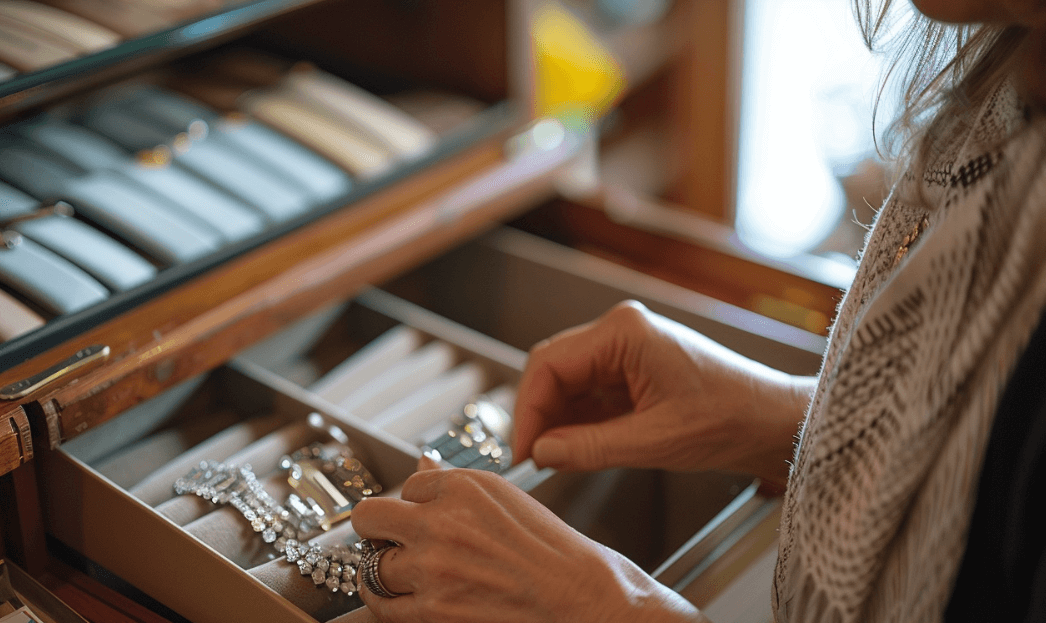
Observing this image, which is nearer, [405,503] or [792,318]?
[405,503]

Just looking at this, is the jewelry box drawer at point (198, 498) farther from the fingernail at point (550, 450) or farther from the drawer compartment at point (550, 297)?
the drawer compartment at point (550, 297)

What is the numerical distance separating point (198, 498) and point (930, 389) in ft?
1.70

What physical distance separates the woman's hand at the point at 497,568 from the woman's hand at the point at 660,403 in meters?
0.12

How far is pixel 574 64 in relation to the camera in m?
1.58

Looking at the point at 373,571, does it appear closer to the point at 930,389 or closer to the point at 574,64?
the point at 930,389

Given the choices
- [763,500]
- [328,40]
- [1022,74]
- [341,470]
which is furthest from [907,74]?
[328,40]

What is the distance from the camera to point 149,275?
741 mm

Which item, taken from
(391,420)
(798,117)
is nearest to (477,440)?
(391,420)

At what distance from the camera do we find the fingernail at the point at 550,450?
0.64m

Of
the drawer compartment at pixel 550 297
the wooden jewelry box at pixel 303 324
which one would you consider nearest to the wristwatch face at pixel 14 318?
the wooden jewelry box at pixel 303 324

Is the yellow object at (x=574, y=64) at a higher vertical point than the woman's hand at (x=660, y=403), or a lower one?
higher

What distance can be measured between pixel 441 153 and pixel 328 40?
257 mm

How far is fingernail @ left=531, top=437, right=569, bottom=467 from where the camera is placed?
2.10 ft

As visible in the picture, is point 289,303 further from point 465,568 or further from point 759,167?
point 759,167
